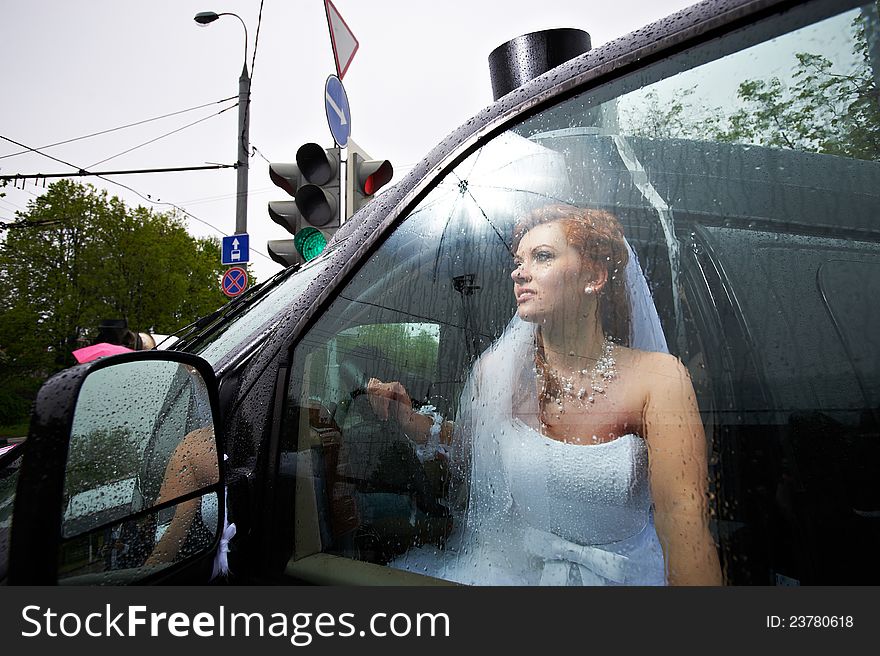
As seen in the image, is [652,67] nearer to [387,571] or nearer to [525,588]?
[525,588]

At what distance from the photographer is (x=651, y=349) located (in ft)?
2.64

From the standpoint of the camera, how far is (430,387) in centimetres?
104

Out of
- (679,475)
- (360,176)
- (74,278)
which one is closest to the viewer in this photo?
(679,475)

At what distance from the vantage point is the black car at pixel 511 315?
71 centimetres

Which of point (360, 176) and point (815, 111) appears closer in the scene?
point (815, 111)

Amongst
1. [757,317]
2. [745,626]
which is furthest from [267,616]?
[757,317]

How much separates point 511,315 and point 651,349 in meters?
0.25

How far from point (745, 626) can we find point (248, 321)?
1.34 m

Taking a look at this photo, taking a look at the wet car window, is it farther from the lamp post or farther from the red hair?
the lamp post

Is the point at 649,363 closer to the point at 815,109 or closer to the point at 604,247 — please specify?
the point at 604,247

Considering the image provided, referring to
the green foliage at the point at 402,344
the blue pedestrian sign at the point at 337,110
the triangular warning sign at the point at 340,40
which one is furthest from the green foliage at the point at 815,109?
the triangular warning sign at the point at 340,40

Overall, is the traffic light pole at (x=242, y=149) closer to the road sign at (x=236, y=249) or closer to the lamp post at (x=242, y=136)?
the lamp post at (x=242, y=136)

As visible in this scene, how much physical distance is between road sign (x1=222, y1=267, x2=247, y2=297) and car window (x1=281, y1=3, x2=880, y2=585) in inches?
390

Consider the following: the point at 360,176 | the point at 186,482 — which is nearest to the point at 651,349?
the point at 186,482
